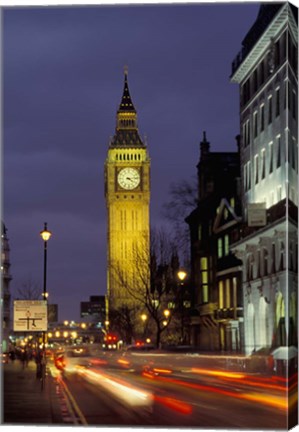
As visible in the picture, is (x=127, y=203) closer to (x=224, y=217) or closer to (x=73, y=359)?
(x=224, y=217)

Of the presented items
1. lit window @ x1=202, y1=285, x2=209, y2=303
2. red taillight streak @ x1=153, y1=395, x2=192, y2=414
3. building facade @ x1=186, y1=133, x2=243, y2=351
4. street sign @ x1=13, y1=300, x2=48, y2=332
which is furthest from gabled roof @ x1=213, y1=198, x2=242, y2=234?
street sign @ x1=13, y1=300, x2=48, y2=332

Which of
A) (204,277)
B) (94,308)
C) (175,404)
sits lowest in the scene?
(175,404)

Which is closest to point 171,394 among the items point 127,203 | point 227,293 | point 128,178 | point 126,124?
point 227,293

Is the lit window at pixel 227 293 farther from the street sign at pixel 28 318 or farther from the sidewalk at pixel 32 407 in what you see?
the street sign at pixel 28 318

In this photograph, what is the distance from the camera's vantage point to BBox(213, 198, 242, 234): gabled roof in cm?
2083

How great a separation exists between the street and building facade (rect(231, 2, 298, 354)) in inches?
36.1

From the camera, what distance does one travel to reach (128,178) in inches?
850

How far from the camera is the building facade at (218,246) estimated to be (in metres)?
20.8

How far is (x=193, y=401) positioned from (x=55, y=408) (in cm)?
297

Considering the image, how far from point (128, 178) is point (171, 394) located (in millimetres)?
4422

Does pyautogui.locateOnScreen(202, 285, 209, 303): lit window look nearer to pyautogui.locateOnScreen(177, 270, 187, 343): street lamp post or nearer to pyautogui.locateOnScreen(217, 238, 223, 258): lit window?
pyautogui.locateOnScreen(177, 270, 187, 343): street lamp post

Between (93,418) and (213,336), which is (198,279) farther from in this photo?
(93,418)

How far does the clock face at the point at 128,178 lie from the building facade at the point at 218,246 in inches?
54.8

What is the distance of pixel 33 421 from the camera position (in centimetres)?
2017
